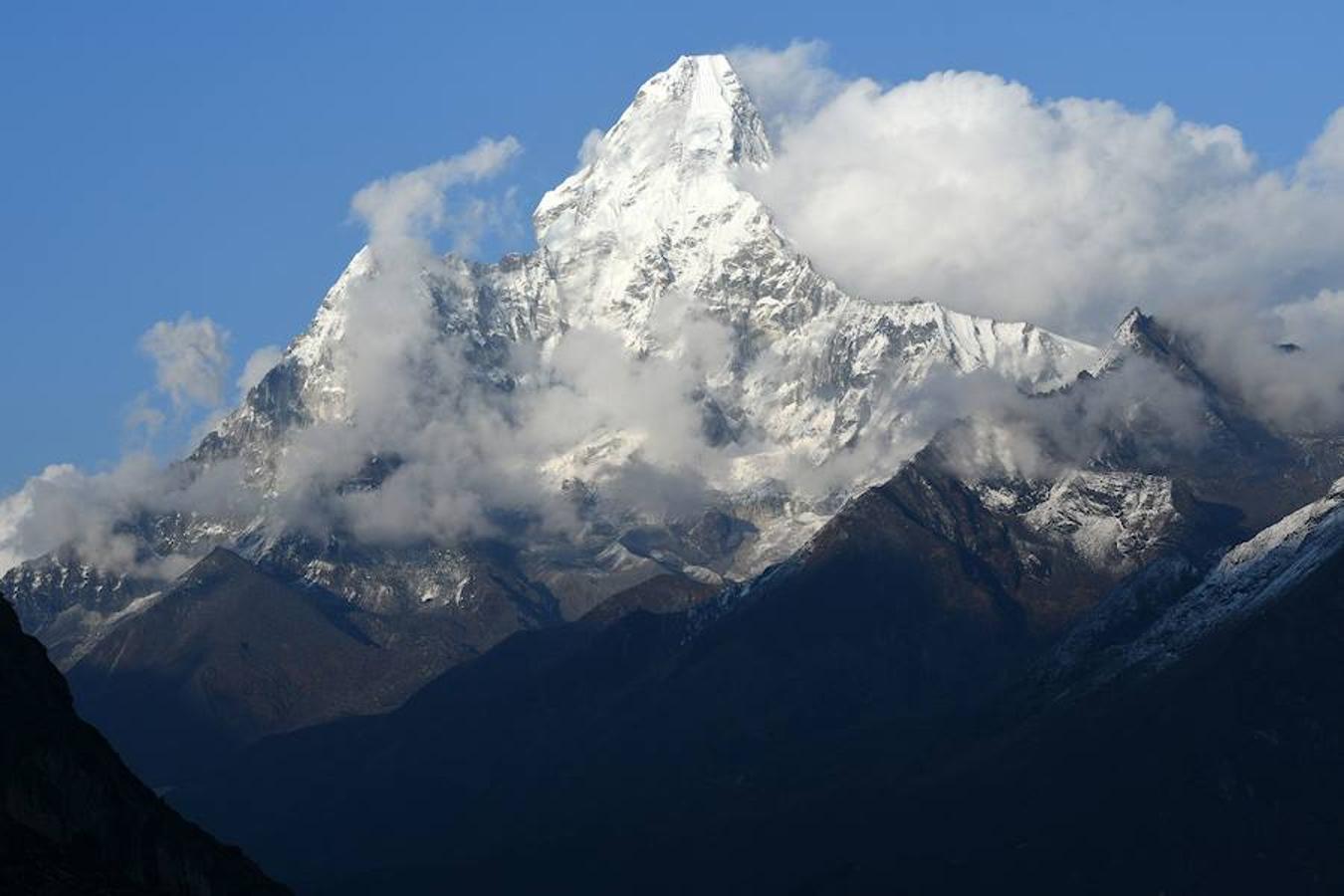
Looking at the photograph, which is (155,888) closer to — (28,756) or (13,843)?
(28,756)

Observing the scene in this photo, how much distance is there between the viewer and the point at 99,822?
199 meters

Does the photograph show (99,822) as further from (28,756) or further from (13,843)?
(13,843)

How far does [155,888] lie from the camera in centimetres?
19662

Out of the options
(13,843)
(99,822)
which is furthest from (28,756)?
(13,843)

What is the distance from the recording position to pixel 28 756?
632ft

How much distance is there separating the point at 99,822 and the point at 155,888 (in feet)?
21.0

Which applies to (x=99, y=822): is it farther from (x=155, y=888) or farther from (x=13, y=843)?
(x=13, y=843)

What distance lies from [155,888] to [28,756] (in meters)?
12.7

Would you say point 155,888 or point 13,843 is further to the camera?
point 155,888

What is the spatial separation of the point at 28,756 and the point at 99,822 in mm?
8834

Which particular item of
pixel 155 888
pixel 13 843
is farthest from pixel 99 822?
pixel 13 843

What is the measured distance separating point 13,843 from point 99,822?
88.1ft

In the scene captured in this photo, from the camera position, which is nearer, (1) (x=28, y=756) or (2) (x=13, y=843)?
(2) (x=13, y=843)
